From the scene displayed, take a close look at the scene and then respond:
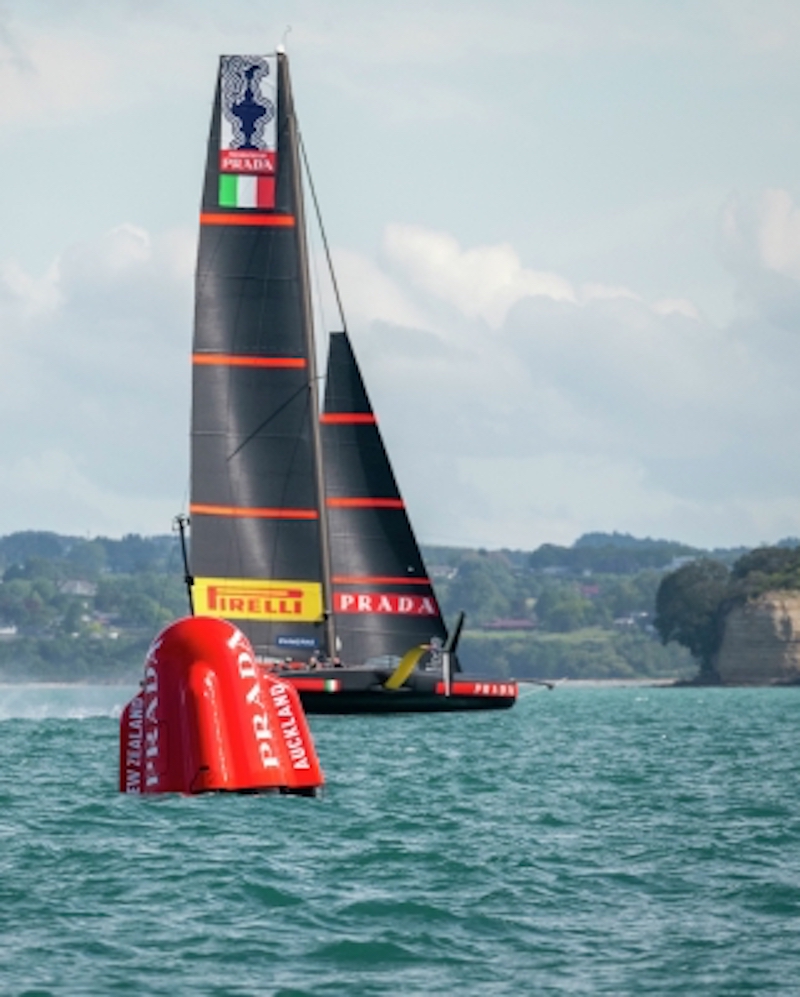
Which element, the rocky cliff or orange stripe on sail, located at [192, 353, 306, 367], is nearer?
orange stripe on sail, located at [192, 353, 306, 367]

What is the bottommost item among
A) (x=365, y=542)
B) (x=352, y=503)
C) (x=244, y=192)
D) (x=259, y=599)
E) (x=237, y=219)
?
(x=259, y=599)

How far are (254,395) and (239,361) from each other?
81 cm

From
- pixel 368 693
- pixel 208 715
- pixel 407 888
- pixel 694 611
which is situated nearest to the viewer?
pixel 407 888

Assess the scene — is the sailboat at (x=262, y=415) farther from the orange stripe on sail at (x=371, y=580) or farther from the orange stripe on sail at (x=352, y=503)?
the orange stripe on sail at (x=352, y=503)

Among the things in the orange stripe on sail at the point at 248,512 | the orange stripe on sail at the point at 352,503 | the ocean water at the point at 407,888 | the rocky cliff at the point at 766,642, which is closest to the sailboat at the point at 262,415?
the orange stripe on sail at the point at 248,512


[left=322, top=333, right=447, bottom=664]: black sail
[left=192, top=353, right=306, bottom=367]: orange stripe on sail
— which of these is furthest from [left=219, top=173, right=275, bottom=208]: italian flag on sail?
[left=322, top=333, right=447, bottom=664]: black sail

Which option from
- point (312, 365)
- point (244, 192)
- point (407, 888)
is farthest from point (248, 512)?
point (407, 888)

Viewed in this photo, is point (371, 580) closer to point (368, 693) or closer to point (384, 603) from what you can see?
point (384, 603)

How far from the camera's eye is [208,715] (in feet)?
62.6

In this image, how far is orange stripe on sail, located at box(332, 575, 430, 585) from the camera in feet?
160

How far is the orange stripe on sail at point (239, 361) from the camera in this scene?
153ft

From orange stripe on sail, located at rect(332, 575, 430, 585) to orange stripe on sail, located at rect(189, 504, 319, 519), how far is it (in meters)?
2.12

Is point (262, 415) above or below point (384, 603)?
above

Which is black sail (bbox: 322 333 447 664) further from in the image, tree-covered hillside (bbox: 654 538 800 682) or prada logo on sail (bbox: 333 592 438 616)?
tree-covered hillside (bbox: 654 538 800 682)
